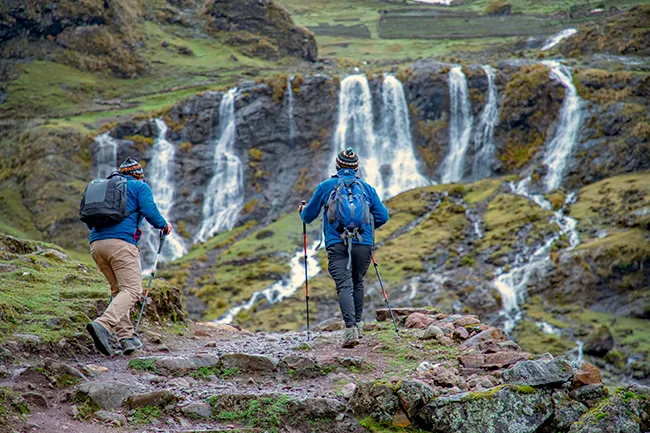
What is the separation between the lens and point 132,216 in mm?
11469

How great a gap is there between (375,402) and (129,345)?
4.54 m

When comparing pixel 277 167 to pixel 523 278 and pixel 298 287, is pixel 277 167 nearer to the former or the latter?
pixel 298 287

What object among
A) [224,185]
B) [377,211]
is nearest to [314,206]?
[377,211]

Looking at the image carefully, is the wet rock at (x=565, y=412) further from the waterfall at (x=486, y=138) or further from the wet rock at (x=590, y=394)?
the waterfall at (x=486, y=138)

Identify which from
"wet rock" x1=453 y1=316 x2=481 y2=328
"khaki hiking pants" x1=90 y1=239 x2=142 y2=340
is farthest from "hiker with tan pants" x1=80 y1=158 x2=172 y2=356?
"wet rock" x1=453 y1=316 x2=481 y2=328

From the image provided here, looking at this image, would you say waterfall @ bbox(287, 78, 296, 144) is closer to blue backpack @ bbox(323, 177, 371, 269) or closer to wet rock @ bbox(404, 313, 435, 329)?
wet rock @ bbox(404, 313, 435, 329)

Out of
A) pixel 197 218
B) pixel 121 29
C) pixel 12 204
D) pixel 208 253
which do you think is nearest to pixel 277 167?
→ pixel 197 218

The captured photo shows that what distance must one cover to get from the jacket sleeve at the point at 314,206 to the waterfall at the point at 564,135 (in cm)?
5986

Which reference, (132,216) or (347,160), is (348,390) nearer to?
(347,160)

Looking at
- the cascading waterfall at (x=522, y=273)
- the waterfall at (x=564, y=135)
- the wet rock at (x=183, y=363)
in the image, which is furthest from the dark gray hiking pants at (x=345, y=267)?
the waterfall at (x=564, y=135)

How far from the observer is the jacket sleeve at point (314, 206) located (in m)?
12.4

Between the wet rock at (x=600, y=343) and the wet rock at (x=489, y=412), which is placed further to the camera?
the wet rock at (x=600, y=343)

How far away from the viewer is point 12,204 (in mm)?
78125

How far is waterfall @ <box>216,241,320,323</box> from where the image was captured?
56.7 m
